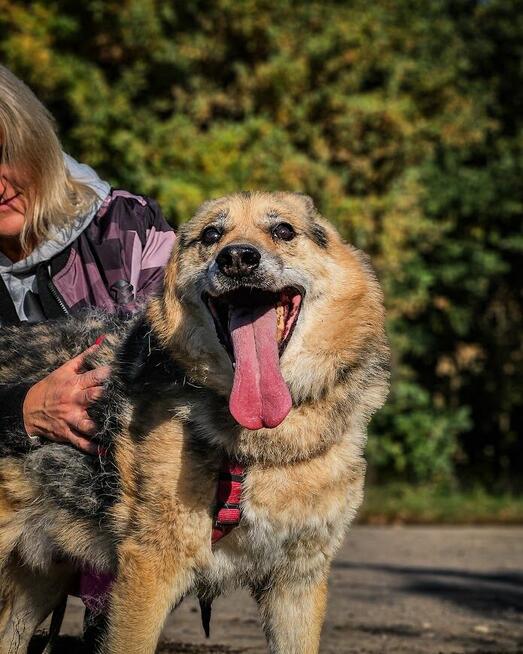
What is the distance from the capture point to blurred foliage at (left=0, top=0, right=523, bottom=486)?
1808 centimetres

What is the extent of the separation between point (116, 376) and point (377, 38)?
16.4 metres

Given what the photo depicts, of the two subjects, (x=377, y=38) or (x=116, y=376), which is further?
(x=377, y=38)

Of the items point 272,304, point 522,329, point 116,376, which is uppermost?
point 522,329

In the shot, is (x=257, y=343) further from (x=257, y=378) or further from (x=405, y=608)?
(x=405, y=608)

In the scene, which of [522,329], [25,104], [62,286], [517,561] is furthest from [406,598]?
[522,329]

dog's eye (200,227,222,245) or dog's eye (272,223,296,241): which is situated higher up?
dog's eye (272,223,296,241)

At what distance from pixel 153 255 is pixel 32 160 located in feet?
2.18

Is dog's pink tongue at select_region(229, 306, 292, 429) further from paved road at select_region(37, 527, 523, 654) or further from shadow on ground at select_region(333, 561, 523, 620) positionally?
shadow on ground at select_region(333, 561, 523, 620)

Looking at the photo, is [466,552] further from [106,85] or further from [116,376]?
[106,85]

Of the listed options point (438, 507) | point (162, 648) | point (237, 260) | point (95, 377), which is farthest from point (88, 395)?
point (438, 507)

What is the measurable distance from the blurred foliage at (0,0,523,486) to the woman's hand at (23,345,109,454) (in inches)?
482

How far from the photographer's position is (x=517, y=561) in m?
11.8

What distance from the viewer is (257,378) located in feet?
13.1

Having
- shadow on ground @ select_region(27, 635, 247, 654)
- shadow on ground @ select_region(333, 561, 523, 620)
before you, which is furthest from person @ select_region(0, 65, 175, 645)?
shadow on ground @ select_region(333, 561, 523, 620)
